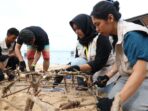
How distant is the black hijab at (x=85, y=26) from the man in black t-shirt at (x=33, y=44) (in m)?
1.79

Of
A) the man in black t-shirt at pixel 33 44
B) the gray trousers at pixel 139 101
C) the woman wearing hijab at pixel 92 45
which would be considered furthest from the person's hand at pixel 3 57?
the gray trousers at pixel 139 101

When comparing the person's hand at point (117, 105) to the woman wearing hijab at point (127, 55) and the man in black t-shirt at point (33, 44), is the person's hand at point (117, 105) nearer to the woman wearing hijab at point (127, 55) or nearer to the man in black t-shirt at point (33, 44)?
the woman wearing hijab at point (127, 55)

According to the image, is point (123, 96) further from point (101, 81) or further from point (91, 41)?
point (91, 41)

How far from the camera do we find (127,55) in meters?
2.71

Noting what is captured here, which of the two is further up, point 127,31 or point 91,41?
point 127,31

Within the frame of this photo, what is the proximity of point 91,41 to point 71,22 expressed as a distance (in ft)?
1.18

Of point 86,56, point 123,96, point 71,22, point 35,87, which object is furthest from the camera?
point 86,56

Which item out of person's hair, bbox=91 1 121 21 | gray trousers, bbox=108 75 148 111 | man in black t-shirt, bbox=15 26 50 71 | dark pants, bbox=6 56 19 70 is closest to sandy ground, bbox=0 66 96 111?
man in black t-shirt, bbox=15 26 50 71

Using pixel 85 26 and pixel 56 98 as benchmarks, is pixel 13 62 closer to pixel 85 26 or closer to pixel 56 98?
pixel 56 98

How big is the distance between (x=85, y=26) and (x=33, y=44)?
94.7 inches

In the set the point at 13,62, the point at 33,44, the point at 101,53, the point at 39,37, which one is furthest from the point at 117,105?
the point at 13,62

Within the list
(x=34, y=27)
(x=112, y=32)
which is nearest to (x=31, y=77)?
(x=112, y=32)

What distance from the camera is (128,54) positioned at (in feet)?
8.78

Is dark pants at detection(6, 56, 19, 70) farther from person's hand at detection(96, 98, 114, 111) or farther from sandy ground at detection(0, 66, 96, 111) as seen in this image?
person's hand at detection(96, 98, 114, 111)
